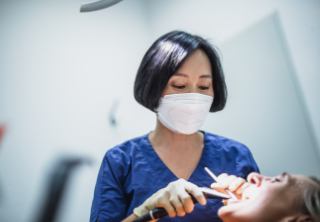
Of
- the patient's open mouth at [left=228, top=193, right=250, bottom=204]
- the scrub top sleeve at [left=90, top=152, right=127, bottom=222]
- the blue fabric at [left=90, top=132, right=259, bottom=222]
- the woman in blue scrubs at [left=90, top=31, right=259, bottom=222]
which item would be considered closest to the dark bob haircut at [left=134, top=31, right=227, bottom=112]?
the woman in blue scrubs at [left=90, top=31, right=259, bottom=222]

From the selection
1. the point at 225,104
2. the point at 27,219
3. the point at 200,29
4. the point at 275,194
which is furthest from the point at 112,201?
the point at 200,29

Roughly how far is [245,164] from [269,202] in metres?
0.25

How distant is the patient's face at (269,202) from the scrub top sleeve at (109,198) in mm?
322

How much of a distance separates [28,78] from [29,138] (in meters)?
0.21

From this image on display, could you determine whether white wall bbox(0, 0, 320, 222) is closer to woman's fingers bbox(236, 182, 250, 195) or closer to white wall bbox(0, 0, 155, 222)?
white wall bbox(0, 0, 155, 222)

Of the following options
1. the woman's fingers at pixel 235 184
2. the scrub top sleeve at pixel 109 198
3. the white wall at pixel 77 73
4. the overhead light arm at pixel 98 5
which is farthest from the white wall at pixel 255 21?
the scrub top sleeve at pixel 109 198

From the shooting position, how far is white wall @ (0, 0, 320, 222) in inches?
24.5

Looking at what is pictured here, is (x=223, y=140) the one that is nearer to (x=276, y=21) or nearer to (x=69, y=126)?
(x=276, y=21)

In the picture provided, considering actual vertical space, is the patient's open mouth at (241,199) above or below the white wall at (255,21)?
below

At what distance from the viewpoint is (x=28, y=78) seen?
67 centimetres

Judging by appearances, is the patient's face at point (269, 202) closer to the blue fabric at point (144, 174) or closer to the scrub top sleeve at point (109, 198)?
the blue fabric at point (144, 174)

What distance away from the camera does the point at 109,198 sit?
629 millimetres

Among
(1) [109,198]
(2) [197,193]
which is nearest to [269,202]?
(2) [197,193]

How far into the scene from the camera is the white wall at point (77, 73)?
2.04 feet
